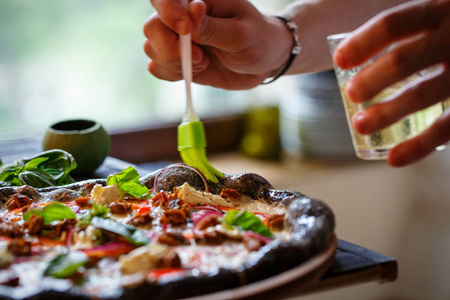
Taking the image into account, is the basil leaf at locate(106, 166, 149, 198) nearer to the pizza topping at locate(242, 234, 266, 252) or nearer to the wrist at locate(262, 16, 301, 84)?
the pizza topping at locate(242, 234, 266, 252)

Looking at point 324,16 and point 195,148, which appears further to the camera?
point 324,16

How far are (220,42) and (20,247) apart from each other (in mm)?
870

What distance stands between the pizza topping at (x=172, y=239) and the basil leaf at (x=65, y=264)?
0.50ft

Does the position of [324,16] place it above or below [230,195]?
above

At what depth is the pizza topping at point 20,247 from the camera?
1.00m

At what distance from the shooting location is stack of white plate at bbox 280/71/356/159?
9.59 feet

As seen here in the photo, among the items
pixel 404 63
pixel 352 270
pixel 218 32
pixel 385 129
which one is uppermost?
pixel 218 32

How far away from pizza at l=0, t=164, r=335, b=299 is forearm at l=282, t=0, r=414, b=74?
30.8 inches

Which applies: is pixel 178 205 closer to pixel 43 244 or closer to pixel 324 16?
pixel 43 244

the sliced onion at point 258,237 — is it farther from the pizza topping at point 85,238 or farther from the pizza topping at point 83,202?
the pizza topping at point 83,202

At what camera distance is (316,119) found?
297cm

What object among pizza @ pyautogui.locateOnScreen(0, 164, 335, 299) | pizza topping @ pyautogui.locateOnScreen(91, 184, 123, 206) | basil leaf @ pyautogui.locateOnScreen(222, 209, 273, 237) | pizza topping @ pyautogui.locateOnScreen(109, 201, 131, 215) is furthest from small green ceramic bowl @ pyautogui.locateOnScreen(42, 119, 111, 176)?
basil leaf @ pyautogui.locateOnScreen(222, 209, 273, 237)

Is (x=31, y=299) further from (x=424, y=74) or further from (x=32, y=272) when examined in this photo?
(x=424, y=74)

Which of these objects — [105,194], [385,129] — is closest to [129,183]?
[105,194]
